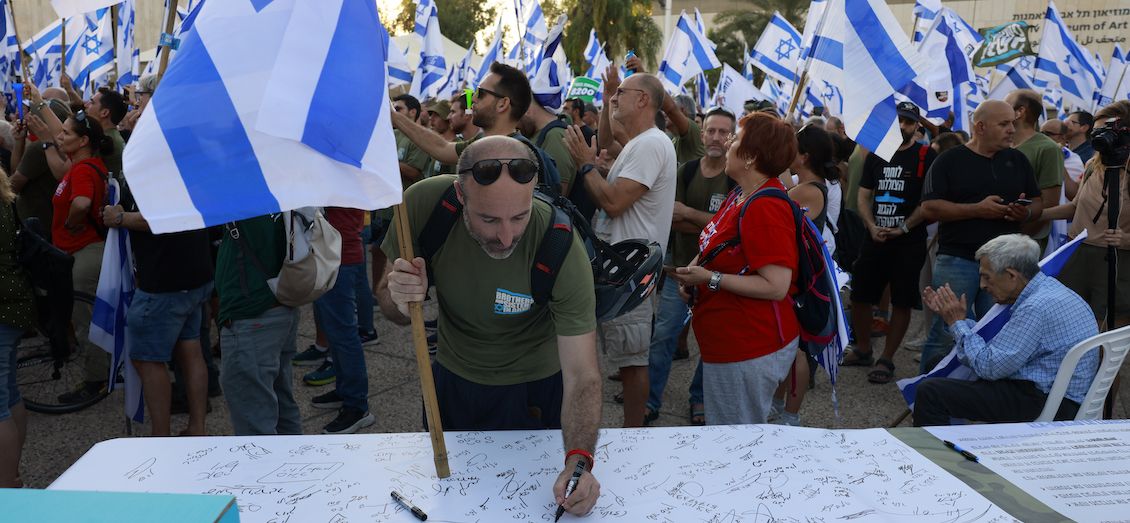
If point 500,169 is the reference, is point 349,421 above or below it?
below

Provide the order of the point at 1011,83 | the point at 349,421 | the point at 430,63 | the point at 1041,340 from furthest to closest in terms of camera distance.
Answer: the point at 430,63 → the point at 1011,83 → the point at 349,421 → the point at 1041,340

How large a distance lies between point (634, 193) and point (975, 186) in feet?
8.76

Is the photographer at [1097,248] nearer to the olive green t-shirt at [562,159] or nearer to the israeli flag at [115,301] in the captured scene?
the olive green t-shirt at [562,159]

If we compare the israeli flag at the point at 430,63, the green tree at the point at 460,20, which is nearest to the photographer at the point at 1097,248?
the israeli flag at the point at 430,63

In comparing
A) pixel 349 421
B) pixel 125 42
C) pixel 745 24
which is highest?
pixel 745 24

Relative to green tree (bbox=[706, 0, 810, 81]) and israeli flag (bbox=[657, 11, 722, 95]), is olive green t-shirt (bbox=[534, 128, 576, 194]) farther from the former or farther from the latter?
green tree (bbox=[706, 0, 810, 81])

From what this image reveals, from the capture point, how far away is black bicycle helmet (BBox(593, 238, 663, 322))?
2.74 m

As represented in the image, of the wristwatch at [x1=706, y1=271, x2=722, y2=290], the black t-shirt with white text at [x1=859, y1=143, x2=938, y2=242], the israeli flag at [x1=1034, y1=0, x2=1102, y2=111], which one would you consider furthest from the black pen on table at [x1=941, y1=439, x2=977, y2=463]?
the israeli flag at [x1=1034, y1=0, x2=1102, y2=111]

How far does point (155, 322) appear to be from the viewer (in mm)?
4109

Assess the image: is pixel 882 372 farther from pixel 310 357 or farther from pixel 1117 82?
pixel 1117 82

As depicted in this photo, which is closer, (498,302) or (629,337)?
(498,302)

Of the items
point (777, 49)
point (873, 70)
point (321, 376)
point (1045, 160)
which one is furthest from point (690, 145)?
point (777, 49)

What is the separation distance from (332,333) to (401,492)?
2910mm

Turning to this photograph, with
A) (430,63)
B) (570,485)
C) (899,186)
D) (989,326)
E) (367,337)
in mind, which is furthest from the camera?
(430,63)
